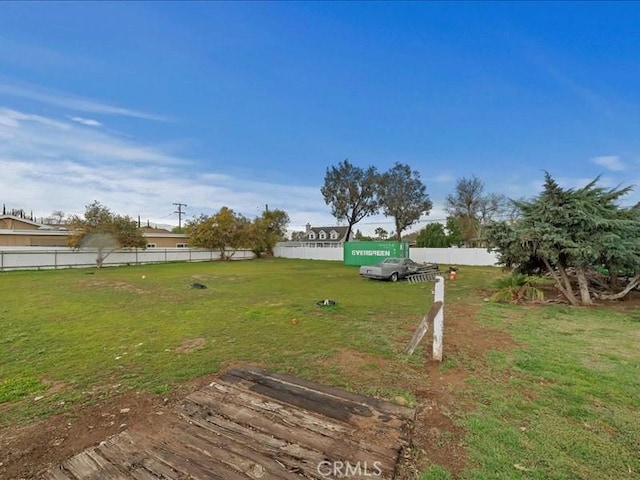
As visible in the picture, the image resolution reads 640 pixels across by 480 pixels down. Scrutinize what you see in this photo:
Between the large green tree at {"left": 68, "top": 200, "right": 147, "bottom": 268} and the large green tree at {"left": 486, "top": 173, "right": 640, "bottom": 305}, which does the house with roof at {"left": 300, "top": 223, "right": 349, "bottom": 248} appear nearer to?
the large green tree at {"left": 68, "top": 200, "right": 147, "bottom": 268}

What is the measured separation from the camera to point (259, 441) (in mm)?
2191

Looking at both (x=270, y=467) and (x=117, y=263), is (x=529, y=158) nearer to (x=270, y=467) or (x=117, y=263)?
(x=270, y=467)

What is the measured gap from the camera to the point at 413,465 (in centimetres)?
204

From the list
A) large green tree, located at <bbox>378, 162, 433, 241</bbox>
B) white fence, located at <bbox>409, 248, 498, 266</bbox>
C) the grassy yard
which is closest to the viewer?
the grassy yard

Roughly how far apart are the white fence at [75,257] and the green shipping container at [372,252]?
49.6 feet

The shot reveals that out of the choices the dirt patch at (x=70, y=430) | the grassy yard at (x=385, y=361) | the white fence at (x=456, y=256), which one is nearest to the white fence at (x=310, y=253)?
the white fence at (x=456, y=256)

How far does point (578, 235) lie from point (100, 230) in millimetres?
26046

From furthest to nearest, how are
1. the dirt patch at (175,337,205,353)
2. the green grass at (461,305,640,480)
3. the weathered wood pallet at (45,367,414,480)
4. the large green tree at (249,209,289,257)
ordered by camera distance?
the large green tree at (249,209,289,257) < the dirt patch at (175,337,205,353) < the green grass at (461,305,640,480) < the weathered wood pallet at (45,367,414,480)

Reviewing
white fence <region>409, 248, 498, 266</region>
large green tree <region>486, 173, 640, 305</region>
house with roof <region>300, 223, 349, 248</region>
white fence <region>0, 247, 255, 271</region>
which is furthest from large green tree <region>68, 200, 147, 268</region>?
house with roof <region>300, 223, 349, 248</region>

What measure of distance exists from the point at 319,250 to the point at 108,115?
22.7m

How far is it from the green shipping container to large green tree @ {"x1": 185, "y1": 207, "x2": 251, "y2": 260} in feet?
36.4

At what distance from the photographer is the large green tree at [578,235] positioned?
7742mm

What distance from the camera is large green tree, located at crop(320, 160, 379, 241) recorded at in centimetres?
3538

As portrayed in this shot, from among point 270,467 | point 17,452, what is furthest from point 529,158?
point 17,452
